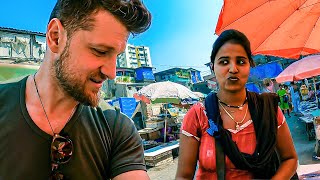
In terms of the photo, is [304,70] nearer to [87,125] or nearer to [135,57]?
[87,125]

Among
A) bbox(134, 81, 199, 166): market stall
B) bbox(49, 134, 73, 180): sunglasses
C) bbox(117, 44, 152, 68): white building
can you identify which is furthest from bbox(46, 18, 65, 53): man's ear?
bbox(117, 44, 152, 68): white building

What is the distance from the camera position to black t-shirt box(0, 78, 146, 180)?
3.86 ft

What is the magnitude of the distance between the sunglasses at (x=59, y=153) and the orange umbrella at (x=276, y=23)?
7.10 ft

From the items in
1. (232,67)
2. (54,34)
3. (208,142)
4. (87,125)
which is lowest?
(208,142)

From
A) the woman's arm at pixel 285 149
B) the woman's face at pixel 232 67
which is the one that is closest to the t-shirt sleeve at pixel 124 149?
the woman's face at pixel 232 67

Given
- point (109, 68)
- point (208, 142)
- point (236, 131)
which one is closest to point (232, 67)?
point (236, 131)

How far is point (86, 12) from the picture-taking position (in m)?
1.35

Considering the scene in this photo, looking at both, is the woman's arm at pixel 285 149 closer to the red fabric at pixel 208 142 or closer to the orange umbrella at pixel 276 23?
the red fabric at pixel 208 142

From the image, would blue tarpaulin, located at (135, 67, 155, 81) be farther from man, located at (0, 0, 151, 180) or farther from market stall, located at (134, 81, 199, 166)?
man, located at (0, 0, 151, 180)

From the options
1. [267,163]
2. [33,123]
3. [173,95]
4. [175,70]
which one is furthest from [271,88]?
[175,70]

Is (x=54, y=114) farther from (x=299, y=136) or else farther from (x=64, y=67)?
(x=299, y=136)

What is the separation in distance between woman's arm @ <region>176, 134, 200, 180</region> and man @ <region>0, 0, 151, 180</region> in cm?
56

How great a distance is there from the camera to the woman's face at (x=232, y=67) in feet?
6.56

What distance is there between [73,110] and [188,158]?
3.22ft
